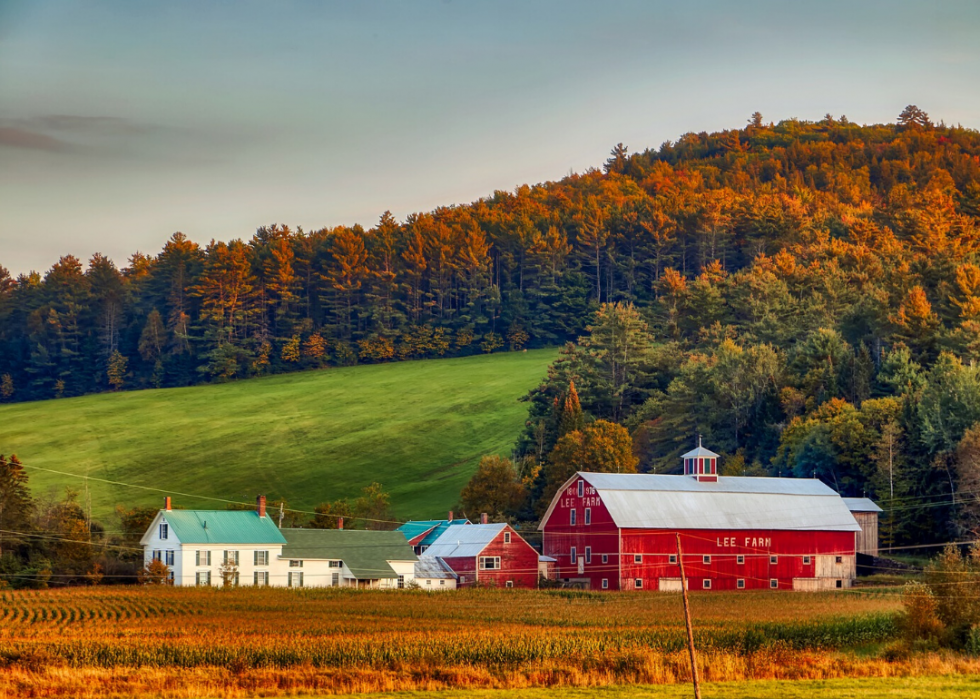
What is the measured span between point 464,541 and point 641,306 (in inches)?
2994

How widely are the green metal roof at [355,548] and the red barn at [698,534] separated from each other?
1003 cm

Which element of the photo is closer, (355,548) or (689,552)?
(689,552)

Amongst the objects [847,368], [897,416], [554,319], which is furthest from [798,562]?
[554,319]

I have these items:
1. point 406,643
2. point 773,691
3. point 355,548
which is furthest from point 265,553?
point 773,691

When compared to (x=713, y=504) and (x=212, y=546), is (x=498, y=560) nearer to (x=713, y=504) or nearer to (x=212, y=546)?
(x=713, y=504)

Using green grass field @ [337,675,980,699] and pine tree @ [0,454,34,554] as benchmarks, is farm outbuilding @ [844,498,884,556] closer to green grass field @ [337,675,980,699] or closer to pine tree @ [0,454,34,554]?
green grass field @ [337,675,980,699]

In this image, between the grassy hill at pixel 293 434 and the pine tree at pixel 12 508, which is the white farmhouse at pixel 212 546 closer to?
the pine tree at pixel 12 508

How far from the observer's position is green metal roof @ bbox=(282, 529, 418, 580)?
79.8 meters

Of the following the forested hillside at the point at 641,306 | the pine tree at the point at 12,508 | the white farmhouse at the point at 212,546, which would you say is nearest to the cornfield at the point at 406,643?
the pine tree at the point at 12,508

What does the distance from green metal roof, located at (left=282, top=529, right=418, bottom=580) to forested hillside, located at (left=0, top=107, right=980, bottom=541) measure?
64.4 ft

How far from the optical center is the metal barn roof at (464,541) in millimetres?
79000

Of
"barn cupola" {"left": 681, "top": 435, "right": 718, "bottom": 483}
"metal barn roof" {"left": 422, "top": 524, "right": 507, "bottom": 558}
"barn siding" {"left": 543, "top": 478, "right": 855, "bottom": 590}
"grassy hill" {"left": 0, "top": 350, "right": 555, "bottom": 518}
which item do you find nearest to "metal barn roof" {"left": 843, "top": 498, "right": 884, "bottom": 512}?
"barn siding" {"left": 543, "top": 478, "right": 855, "bottom": 590}

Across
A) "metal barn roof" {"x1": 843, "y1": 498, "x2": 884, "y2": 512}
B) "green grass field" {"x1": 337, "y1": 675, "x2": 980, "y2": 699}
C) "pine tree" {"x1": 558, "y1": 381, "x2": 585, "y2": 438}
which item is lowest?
"green grass field" {"x1": 337, "y1": 675, "x2": 980, "y2": 699}

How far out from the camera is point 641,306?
15200 centimetres
